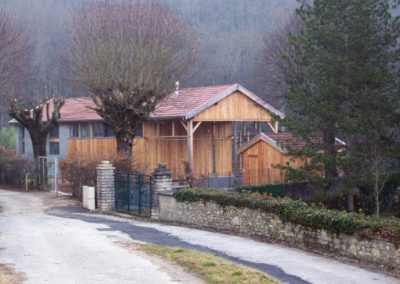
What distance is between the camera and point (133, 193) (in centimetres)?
2431

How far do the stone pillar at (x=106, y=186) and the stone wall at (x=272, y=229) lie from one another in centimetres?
359

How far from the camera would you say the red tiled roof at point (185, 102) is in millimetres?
34250

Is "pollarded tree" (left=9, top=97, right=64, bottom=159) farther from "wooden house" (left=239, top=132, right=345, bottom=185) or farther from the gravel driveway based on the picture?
the gravel driveway

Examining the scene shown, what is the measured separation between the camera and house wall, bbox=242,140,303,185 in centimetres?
3272

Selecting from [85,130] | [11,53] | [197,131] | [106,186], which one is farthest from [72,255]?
[85,130]

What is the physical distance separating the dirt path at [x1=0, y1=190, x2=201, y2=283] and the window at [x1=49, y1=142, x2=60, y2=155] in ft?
63.4

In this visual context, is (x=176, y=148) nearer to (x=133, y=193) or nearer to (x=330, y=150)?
(x=133, y=193)

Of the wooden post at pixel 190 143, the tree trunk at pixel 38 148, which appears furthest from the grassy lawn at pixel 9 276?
the tree trunk at pixel 38 148

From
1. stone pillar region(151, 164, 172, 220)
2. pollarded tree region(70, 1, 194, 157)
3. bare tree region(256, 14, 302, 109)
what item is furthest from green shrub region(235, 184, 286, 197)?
bare tree region(256, 14, 302, 109)

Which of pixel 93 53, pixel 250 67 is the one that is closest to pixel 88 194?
pixel 93 53

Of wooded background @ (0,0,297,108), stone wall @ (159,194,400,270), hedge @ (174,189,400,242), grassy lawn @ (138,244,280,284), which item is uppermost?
wooded background @ (0,0,297,108)

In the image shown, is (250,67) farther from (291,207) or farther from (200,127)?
(291,207)

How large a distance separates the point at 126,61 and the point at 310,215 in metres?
14.7

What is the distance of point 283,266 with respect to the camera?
13.7 metres
